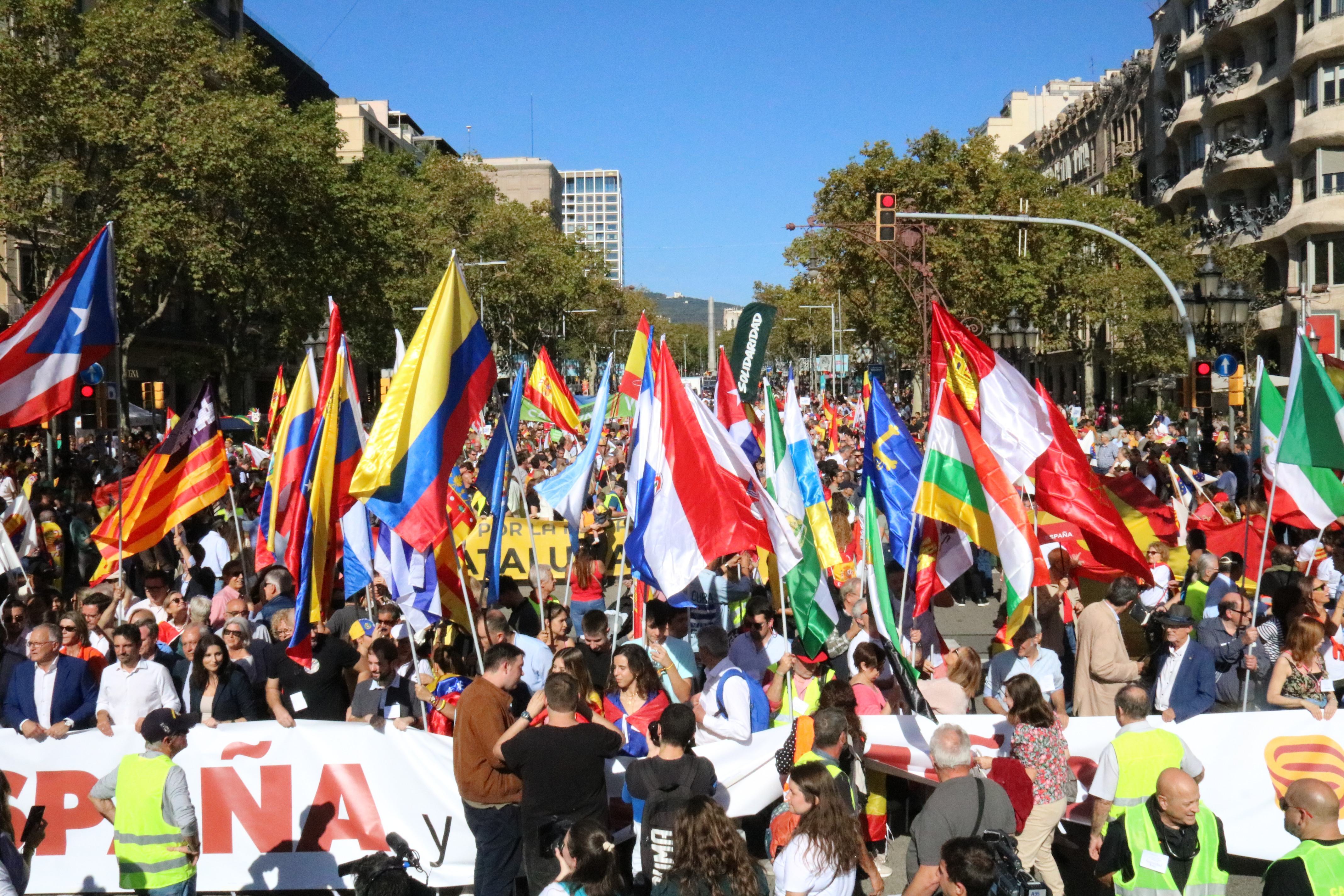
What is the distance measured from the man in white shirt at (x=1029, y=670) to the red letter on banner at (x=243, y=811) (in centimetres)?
397

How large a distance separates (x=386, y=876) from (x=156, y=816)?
1.79 meters

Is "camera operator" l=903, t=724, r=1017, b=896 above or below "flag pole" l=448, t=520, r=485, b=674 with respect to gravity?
below

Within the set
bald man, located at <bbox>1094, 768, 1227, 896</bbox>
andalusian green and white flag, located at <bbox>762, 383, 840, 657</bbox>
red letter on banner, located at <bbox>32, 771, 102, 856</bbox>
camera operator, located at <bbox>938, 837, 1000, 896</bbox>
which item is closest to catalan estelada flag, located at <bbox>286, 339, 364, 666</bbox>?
red letter on banner, located at <bbox>32, 771, 102, 856</bbox>

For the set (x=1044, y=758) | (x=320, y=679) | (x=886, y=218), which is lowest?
(x=1044, y=758)

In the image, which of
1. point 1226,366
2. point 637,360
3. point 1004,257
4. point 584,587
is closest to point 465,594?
point 584,587

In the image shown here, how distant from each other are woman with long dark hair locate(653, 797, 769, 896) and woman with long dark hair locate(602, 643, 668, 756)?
1.87m

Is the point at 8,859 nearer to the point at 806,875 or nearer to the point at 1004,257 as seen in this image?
the point at 806,875

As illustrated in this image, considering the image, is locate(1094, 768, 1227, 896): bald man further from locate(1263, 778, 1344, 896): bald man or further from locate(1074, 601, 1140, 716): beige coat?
locate(1074, 601, 1140, 716): beige coat

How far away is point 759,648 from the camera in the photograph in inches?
349

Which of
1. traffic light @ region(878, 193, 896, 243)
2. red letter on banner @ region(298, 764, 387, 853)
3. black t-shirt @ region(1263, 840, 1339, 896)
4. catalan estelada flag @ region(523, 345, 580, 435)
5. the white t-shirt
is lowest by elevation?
red letter on banner @ region(298, 764, 387, 853)

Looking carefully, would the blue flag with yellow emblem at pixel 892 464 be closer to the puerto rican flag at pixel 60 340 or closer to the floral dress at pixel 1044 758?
the floral dress at pixel 1044 758

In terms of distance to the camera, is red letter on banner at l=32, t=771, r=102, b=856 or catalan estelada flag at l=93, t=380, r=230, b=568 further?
catalan estelada flag at l=93, t=380, r=230, b=568

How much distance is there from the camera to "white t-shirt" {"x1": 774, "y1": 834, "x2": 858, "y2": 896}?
5418mm

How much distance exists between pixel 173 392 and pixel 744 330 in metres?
43.9
